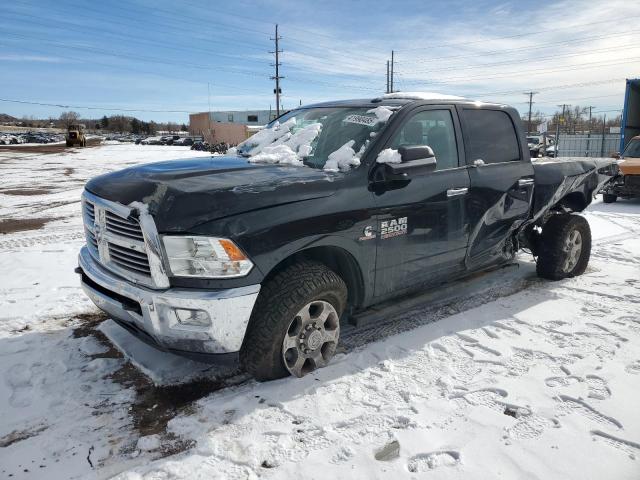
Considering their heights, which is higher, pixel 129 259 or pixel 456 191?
pixel 456 191

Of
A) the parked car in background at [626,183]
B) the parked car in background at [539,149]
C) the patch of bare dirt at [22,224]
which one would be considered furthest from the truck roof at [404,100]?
the parked car in background at [626,183]

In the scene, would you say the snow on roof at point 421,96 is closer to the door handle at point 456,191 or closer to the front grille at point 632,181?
the door handle at point 456,191

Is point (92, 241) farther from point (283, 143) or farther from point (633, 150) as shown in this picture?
point (633, 150)

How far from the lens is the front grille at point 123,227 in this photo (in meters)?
2.80

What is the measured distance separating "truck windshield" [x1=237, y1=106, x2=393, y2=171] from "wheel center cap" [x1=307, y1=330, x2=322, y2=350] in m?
1.17

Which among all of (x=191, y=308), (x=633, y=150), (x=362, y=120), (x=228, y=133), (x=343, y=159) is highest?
(x=228, y=133)

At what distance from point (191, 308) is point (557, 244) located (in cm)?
415

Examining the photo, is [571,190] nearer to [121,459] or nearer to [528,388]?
[528,388]

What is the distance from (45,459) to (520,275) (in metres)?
4.96

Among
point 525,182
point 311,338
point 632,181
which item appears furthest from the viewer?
point 632,181

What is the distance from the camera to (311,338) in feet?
10.5

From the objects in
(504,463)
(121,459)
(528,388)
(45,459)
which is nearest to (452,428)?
(504,463)

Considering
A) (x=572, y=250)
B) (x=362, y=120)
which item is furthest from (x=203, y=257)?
(x=572, y=250)

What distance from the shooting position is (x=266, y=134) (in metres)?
Answer: 4.51
